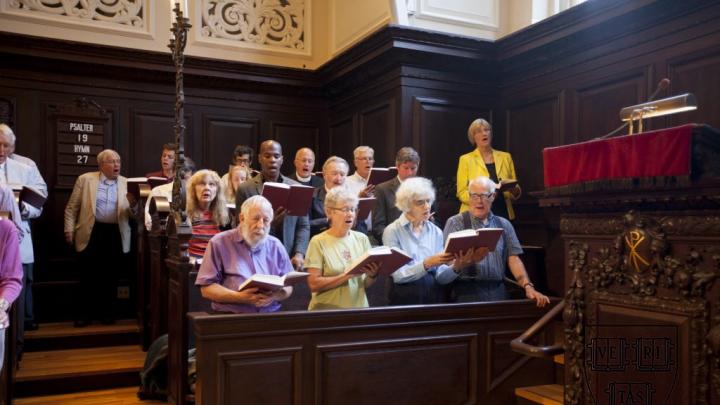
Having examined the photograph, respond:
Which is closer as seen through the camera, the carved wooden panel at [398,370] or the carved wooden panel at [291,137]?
the carved wooden panel at [398,370]

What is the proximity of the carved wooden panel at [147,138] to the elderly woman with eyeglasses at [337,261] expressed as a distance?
3.99 meters

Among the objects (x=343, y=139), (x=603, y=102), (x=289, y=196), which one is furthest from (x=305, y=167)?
(x=343, y=139)

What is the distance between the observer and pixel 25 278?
4711 millimetres

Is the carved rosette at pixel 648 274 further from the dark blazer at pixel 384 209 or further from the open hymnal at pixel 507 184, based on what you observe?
the open hymnal at pixel 507 184

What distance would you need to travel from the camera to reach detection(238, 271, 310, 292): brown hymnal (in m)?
2.84

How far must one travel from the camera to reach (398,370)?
10.9 feet

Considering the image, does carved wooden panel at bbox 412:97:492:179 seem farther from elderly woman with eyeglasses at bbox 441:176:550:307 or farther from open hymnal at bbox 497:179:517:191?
elderly woman with eyeglasses at bbox 441:176:550:307

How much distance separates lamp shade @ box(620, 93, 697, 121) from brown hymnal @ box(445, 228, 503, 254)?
0.98 metres

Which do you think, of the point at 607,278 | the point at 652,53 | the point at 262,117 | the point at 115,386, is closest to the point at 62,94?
the point at 262,117

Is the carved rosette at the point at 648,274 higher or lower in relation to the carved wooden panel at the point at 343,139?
lower

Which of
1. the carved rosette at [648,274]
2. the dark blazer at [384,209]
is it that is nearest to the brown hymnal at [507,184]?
the dark blazer at [384,209]

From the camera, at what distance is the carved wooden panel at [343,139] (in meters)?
7.09

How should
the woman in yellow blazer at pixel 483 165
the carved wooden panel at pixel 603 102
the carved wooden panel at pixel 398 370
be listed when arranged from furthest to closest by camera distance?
1. the woman in yellow blazer at pixel 483 165
2. the carved wooden panel at pixel 603 102
3. the carved wooden panel at pixel 398 370

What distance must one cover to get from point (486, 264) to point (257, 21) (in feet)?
15.2
